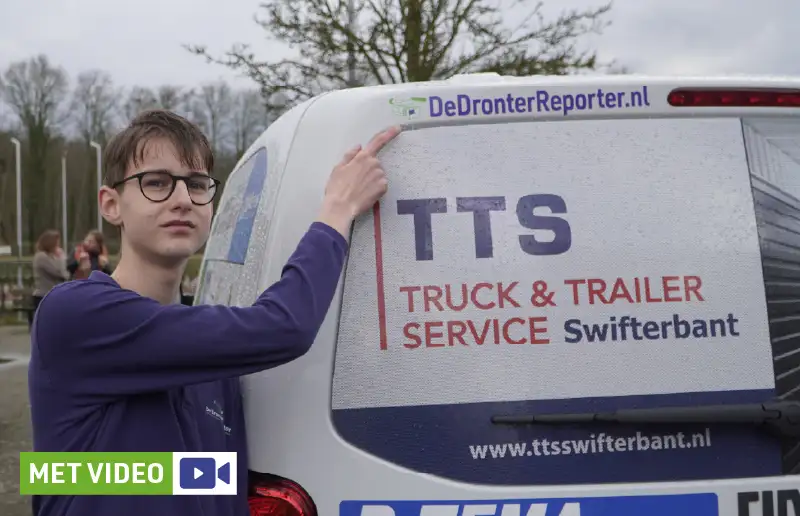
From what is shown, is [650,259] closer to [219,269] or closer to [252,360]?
[252,360]

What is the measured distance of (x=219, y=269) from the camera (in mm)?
2301

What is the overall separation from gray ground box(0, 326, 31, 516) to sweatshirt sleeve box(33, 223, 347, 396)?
3965mm

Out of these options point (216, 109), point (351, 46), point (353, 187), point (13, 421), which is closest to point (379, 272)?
point (353, 187)

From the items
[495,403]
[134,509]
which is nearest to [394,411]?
[495,403]

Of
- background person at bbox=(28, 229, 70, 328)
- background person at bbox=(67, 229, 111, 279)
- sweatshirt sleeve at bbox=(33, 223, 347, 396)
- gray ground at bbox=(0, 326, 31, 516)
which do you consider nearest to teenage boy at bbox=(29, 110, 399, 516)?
sweatshirt sleeve at bbox=(33, 223, 347, 396)

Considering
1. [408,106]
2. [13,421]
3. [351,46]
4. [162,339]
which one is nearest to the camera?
[162,339]

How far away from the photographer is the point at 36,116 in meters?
26.9

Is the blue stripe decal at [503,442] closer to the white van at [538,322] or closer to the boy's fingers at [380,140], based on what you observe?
the white van at [538,322]

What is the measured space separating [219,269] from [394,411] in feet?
2.92

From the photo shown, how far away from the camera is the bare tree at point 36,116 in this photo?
86.0 ft

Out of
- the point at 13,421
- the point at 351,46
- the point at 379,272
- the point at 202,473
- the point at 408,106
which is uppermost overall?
the point at 351,46

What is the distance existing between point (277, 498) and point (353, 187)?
28.0 inches

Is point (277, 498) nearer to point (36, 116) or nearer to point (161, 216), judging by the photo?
point (161, 216)

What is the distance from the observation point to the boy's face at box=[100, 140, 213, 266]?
1665mm
